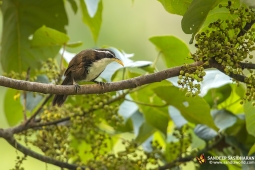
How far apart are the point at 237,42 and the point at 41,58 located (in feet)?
4.08

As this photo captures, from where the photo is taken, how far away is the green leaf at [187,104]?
1879 millimetres

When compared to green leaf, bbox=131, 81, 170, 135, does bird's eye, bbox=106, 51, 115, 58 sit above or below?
above

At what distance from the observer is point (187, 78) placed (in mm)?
1314

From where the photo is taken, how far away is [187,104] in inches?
76.2

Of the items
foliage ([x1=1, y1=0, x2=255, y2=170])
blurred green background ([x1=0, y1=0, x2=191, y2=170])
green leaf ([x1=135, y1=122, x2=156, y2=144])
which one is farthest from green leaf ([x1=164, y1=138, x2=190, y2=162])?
blurred green background ([x1=0, y1=0, x2=191, y2=170])

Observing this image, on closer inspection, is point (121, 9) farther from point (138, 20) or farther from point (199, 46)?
point (199, 46)

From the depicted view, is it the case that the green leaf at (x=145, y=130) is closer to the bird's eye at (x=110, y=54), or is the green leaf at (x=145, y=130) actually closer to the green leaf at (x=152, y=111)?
the green leaf at (x=152, y=111)

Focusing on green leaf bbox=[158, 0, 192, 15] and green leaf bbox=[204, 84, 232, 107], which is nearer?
green leaf bbox=[158, 0, 192, 15]

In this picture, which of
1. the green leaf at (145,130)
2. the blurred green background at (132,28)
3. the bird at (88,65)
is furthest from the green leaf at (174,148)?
the blurred green background at (132,28)

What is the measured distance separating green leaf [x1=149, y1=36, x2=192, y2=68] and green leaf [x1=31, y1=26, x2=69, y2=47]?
394 millimetres

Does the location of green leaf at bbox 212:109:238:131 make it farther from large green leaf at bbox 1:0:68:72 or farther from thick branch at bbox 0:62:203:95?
large green leaf at bbox 1:0:68:72

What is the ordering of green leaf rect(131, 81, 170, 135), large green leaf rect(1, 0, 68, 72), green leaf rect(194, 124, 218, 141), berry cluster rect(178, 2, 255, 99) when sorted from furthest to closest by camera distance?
large green leaf rect(1, 0, 68, 72), green leaf rect(131, 81, 170, 135), green leaf rect(194, 124, 218, 141), berry cluster rect(178, 2, 255, 99)

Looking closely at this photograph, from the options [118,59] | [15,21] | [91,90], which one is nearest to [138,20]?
[15,21]

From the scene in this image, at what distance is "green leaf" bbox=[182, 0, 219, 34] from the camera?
4.58ft
